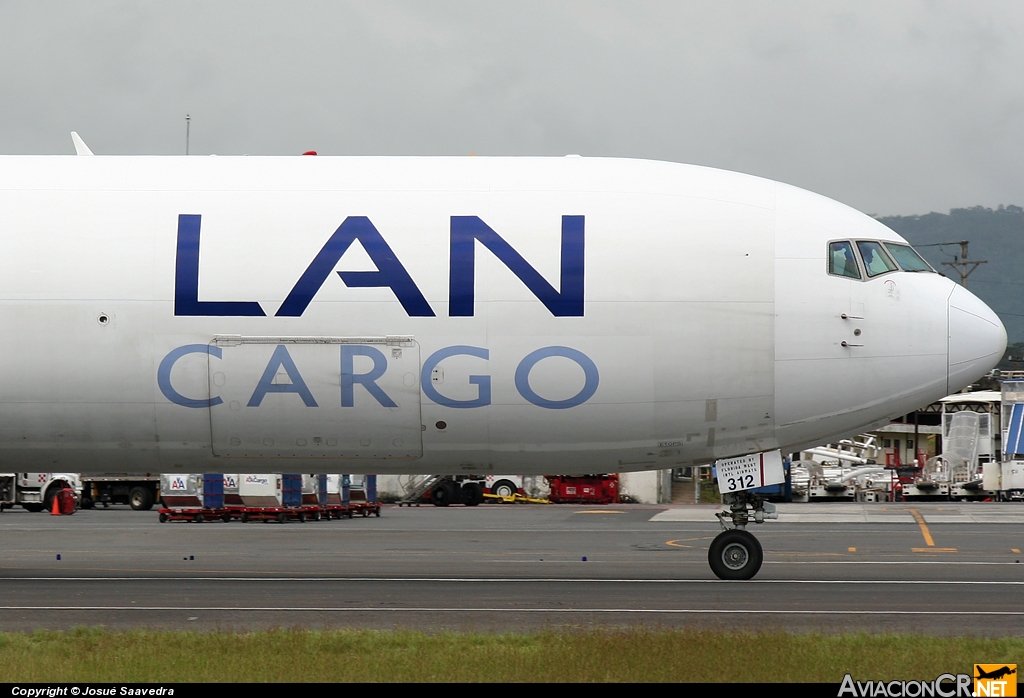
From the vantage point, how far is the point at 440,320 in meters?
15.3

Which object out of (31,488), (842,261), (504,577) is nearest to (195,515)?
(31,488)

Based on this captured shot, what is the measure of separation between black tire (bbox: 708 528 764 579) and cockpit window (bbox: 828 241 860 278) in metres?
3.91

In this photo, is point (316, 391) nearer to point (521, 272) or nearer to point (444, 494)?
point (521, 272)

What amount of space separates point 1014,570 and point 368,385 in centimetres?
1110

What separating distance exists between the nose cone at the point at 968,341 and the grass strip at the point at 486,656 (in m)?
6.24

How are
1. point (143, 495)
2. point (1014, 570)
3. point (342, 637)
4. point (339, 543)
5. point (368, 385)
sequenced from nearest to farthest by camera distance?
1. point (342, 637)
2. point (368, 385)
3. point (1014, 570)
4. point (339, 543)
5. point (143, 495)

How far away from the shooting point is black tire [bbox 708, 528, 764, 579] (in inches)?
640

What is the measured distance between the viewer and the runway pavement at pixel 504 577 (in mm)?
12508

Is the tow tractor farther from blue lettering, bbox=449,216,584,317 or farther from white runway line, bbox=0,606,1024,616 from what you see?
blue lettering, bbox=449,216,584,317

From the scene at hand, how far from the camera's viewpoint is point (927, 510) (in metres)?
42.0

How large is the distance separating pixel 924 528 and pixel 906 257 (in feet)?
56.3

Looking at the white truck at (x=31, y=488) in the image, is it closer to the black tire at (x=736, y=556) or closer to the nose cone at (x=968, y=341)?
the black tire at (x=736, y=556)

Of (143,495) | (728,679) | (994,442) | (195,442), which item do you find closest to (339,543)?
(195,442)

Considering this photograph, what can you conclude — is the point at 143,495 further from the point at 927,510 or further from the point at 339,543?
the point at 927,510
